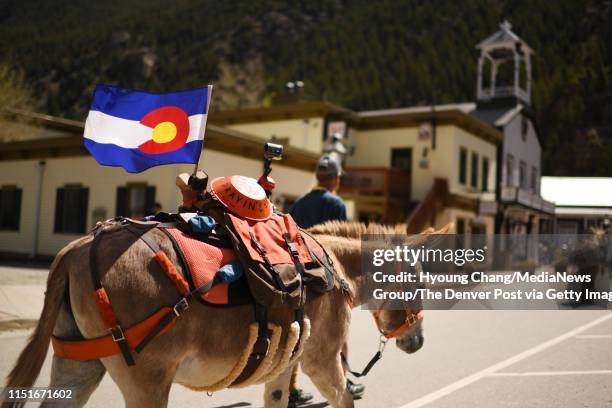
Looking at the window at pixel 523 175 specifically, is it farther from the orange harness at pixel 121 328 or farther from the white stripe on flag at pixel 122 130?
the orange harness at pixel 121 328

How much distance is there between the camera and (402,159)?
30.4 meters

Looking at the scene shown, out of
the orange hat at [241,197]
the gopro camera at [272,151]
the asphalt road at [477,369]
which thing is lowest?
the asphalt road at [477,369]

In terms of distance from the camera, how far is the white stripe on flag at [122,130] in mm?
3730

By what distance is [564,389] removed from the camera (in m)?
6.43

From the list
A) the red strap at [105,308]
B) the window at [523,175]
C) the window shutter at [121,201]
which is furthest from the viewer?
the window at [523,175]

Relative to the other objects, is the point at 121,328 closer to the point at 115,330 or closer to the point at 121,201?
the point at 115,330

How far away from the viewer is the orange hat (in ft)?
12.2

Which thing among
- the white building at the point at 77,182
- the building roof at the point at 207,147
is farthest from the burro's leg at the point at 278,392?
the white building at the point at 77,182

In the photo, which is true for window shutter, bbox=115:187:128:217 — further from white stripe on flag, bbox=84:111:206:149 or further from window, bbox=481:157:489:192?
window, bbox=481:157:489:192

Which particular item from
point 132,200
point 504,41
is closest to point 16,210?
point 132,200

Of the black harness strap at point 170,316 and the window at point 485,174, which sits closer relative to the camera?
the black harness strap at point 170,316

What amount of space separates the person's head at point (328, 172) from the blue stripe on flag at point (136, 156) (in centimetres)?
247

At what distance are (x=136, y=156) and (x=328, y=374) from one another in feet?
6.31

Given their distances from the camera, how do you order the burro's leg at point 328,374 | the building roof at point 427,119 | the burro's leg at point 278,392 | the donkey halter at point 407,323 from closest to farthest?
the burro's leg at point 328,374 < the burro's leg at point 278,392 < the donkey halter at point 407,323 < the building roof at point 427,119
